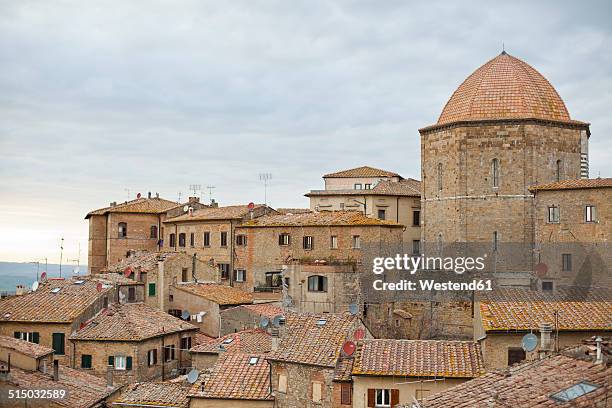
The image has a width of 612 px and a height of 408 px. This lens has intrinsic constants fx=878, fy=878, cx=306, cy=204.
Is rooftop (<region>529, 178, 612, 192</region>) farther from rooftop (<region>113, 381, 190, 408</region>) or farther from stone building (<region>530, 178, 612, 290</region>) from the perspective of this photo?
rooftop (<region>113, 381, 190, 408</region>)

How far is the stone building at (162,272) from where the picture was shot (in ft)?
145

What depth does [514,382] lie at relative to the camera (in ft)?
61.7

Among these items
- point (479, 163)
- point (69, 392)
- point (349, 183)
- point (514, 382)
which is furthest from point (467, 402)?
point (349, 183)

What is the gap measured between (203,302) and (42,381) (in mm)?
15446

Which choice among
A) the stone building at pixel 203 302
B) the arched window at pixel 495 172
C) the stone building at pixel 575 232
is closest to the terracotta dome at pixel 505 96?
the arched window at pixel 495 172

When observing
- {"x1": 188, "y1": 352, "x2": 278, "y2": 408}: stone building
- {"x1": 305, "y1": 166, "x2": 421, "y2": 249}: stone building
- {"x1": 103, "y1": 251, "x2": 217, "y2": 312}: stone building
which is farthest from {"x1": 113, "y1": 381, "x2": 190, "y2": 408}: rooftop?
{"x1": 305, "y1": 166, "x2": 421, "y2": 249}: stone building

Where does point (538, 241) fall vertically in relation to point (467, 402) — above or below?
above

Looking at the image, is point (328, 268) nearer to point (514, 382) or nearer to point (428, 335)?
point (428, 335)

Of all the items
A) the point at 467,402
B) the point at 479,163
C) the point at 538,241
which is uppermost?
the point at 479,163

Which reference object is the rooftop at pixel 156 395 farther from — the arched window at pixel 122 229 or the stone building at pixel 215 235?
the arched window at pixel 122 229

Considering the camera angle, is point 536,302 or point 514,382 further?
point 536,302

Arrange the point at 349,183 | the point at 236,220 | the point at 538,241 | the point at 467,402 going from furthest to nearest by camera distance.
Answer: the point at 349,183 < the point at 236,220 < the point at 538,241 < the point at 467,402

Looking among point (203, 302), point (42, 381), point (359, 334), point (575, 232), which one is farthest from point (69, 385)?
point (575, 232)

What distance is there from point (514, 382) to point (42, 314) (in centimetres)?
2447
